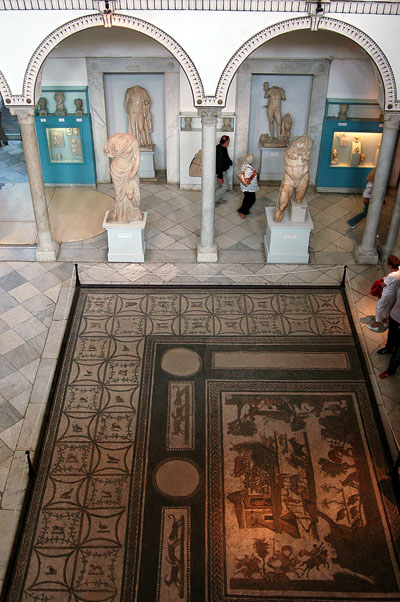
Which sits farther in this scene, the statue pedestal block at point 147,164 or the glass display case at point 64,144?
the statue pedestal block at point 147,164

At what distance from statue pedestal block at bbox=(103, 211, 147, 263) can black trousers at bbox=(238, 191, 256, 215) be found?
2.02m

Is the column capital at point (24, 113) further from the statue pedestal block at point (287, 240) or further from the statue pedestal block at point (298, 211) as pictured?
the statue pedestal block at point (298, 211)

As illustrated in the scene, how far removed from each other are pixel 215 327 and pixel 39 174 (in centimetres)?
367

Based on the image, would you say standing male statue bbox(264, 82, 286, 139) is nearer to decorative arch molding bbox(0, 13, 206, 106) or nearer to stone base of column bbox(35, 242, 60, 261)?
decorative arch molding bbox(0, 13, 206, 106)

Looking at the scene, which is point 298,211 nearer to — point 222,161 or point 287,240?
point 287,240

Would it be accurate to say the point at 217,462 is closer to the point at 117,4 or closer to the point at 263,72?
the point at 117,4

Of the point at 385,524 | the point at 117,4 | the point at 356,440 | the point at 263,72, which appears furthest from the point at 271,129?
the point at 385,524

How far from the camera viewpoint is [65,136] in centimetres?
1234

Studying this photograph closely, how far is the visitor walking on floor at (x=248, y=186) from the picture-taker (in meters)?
10.9

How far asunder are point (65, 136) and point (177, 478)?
7.70m

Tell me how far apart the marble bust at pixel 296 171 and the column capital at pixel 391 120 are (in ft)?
3.63

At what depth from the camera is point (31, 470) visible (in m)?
6.95

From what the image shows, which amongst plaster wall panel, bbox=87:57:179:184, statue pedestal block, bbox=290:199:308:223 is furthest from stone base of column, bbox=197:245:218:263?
plaster wall panel, bbox=87:57:179:184

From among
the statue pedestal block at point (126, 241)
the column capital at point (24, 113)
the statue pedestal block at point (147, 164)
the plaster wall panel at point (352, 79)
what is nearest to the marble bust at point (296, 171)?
the statue pedestal block at point (126, 241)
